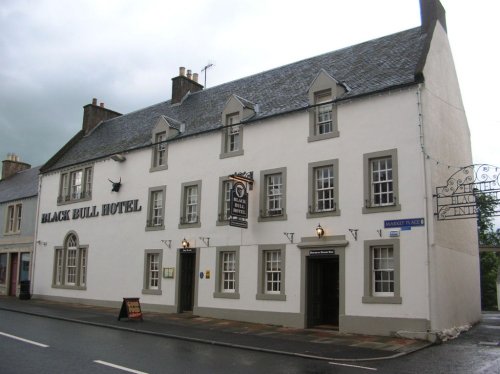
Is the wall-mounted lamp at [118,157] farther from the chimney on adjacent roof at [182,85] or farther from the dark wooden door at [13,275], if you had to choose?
the dark wooden door at [13,275]

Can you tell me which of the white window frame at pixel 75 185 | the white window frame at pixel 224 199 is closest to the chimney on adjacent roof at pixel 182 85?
the white window frame at pixel 75 185

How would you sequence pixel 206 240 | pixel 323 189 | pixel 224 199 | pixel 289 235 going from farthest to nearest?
1. pixel 206 240
2. pixel 224 199
3. pixel 289 235
4. pixel 323 189

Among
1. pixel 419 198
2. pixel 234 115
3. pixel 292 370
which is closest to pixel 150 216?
pixel 234 115

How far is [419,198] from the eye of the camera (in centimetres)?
1588

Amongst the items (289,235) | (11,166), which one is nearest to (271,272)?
(289,235)

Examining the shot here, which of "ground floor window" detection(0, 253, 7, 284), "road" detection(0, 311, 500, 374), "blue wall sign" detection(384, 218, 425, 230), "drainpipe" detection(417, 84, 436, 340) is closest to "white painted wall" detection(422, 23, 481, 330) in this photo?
"drainpipe" detection(417, 84, 436, 340)

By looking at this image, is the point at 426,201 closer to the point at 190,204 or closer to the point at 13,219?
the point at 190,204

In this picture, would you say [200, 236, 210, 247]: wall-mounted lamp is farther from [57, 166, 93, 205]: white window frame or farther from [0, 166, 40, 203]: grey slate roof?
[0, 166, 40, 203]: grey slate roof

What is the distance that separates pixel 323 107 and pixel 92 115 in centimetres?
1960

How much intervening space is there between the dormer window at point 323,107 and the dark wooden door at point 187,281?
7772 mm

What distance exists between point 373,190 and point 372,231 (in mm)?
1399

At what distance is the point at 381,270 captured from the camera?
16547mm

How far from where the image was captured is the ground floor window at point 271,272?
18.8 meters

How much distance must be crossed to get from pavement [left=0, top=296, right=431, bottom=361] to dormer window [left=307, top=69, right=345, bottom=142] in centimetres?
→ 692
